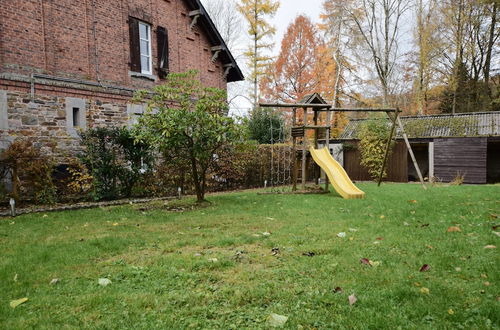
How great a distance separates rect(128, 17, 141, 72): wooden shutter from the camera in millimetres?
12922

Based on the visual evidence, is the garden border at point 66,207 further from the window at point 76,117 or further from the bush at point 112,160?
the window at point 76,117

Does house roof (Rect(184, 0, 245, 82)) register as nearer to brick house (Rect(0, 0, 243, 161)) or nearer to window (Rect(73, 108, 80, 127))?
brick house (Rect(0, 0, 243, 161))

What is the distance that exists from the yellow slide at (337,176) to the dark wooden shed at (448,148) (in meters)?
9.18

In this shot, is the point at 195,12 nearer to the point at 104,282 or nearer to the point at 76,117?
the point at 76,117

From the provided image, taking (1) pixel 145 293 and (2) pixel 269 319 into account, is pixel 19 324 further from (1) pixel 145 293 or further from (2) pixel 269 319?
(2) pixel 269 319

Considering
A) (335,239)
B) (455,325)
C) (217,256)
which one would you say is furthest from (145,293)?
(335,239)

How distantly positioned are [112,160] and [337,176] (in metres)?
7.09

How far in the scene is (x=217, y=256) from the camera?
3971 mm

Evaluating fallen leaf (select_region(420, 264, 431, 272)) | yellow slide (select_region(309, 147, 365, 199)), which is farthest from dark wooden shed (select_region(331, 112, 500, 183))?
fallen leaf (select_region(420, 264, 431, 272))

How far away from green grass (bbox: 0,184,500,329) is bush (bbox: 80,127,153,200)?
3943 millimetres

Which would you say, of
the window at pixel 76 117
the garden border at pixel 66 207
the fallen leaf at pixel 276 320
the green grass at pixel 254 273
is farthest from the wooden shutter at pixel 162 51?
the fallen leaf at pixel 276 320

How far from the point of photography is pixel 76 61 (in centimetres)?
1127

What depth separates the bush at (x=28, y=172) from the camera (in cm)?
877

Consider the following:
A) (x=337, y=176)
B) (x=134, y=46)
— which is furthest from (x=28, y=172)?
(x=337, y=176)
